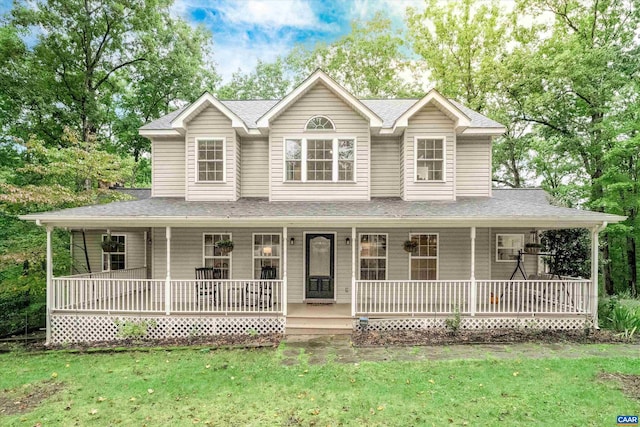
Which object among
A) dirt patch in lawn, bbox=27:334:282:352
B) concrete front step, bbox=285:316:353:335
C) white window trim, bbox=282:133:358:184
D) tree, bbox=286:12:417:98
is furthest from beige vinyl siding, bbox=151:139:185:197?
tree, bbox=286:12:417:98

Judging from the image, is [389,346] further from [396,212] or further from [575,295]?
[575,295]

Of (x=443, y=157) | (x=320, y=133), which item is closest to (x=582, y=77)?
(x=443, y=157)

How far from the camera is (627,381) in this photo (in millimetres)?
5680

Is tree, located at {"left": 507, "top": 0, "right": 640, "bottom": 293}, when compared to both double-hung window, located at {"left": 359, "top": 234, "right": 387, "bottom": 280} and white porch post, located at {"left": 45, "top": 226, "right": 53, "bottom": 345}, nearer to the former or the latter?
double-hung window, located at {"left": 359, "top": 234, "right": 387, "bottom": 280}

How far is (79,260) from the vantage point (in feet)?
40.9

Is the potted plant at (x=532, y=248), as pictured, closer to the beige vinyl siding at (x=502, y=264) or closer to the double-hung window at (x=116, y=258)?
the beige vinyl siding at (x=502, y=264)

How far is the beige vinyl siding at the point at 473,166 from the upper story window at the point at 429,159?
0.93 meters

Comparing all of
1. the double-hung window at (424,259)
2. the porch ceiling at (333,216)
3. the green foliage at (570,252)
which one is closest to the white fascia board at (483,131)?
the porch ceiling at (333,216)

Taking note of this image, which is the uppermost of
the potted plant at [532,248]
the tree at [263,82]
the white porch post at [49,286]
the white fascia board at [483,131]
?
the tree at [263,82]

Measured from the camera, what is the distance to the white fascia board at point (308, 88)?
9.83 m

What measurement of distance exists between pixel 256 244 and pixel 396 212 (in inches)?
183

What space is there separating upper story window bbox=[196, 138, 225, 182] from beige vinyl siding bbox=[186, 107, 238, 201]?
146mm

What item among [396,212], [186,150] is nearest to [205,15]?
[186,150]

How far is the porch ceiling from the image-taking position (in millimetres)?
8055
